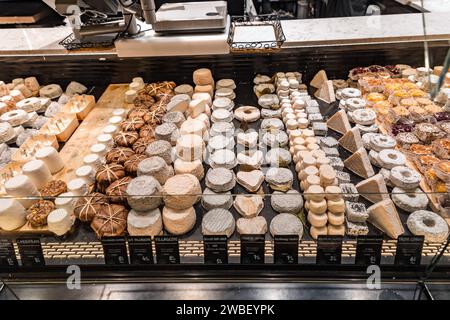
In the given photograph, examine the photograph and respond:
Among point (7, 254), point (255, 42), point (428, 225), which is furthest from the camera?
point (255, 42)

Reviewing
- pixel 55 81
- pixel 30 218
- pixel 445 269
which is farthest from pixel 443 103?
pixel 55 81

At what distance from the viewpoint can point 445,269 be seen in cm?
173

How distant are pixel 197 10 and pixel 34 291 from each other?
195 centimetres

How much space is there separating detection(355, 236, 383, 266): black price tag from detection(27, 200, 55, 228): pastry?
5.22 ft

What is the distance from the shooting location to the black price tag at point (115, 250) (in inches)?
67.9

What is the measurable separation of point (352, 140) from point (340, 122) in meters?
0.25

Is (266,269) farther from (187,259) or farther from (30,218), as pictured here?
(30,218)

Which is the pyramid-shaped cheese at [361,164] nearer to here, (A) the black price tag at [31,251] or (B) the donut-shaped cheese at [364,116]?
(B) the donut-shaped cheese at [364,116]

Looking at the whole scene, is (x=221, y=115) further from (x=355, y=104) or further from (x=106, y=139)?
(x=355, y=104)

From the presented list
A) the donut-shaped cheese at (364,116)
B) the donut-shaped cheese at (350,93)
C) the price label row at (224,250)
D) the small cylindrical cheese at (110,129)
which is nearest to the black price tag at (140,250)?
the price label row at (224,250)

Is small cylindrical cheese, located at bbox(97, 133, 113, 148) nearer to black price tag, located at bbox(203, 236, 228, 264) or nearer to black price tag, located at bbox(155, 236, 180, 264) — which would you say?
black price tag, located at bbox(155, 236, 180, 264)

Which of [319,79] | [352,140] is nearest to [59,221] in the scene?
[352,140]

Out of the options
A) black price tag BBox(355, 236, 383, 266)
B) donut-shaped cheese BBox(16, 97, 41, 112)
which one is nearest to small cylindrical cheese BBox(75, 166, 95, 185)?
donut-shaped cheese BBox(16, 97, 41, 112)

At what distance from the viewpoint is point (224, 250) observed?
1728mm
